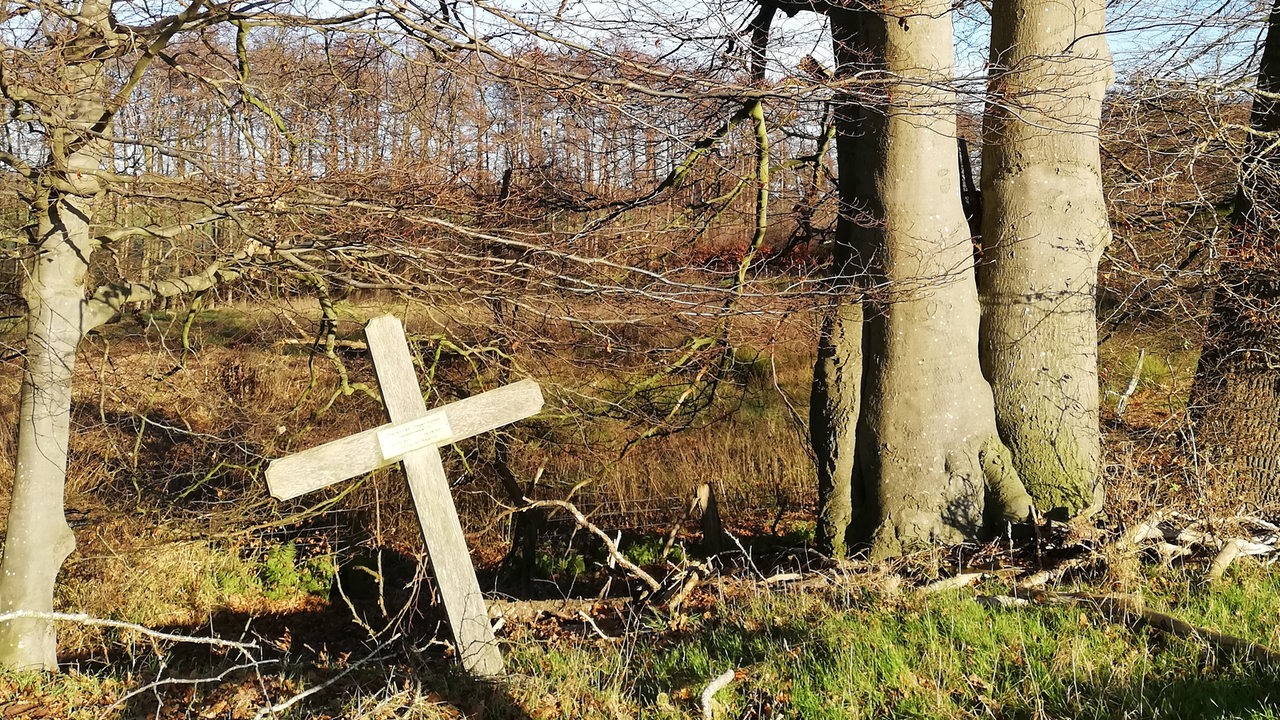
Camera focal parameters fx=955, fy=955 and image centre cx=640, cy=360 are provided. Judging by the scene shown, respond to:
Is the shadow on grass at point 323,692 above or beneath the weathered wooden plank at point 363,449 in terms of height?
beneath

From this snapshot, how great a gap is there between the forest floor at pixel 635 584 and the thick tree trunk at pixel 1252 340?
0.50 metres

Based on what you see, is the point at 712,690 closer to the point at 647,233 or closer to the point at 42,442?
the point at 647,233

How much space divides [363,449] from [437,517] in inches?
18.1

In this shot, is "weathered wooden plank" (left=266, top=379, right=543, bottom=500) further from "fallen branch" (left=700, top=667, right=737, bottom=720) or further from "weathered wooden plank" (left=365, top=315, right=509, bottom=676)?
"fallen branch" (left=700, top=667, right=737, bottom=720)

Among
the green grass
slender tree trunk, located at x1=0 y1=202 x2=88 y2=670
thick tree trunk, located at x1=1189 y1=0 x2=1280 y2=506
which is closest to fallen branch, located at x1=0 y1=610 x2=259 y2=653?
the green grass

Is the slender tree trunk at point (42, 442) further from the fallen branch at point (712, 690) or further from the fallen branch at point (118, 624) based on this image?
the fallen branch at point (712, 690)

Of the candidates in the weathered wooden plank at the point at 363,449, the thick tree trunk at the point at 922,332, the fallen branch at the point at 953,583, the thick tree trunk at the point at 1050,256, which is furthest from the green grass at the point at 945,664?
the thick tree trunk at the point at 1050,256

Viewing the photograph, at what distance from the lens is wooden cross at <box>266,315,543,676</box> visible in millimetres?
4195

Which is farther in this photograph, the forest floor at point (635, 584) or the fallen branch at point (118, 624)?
the fallen branch at point (118, 624)

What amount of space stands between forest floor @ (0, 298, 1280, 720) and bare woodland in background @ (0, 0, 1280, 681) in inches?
6.5

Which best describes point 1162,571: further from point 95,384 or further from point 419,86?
point 95,384

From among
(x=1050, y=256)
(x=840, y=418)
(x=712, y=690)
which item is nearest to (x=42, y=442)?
(x=712, y=690)

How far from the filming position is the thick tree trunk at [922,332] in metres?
5.87

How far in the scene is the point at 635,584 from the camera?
313 inches
